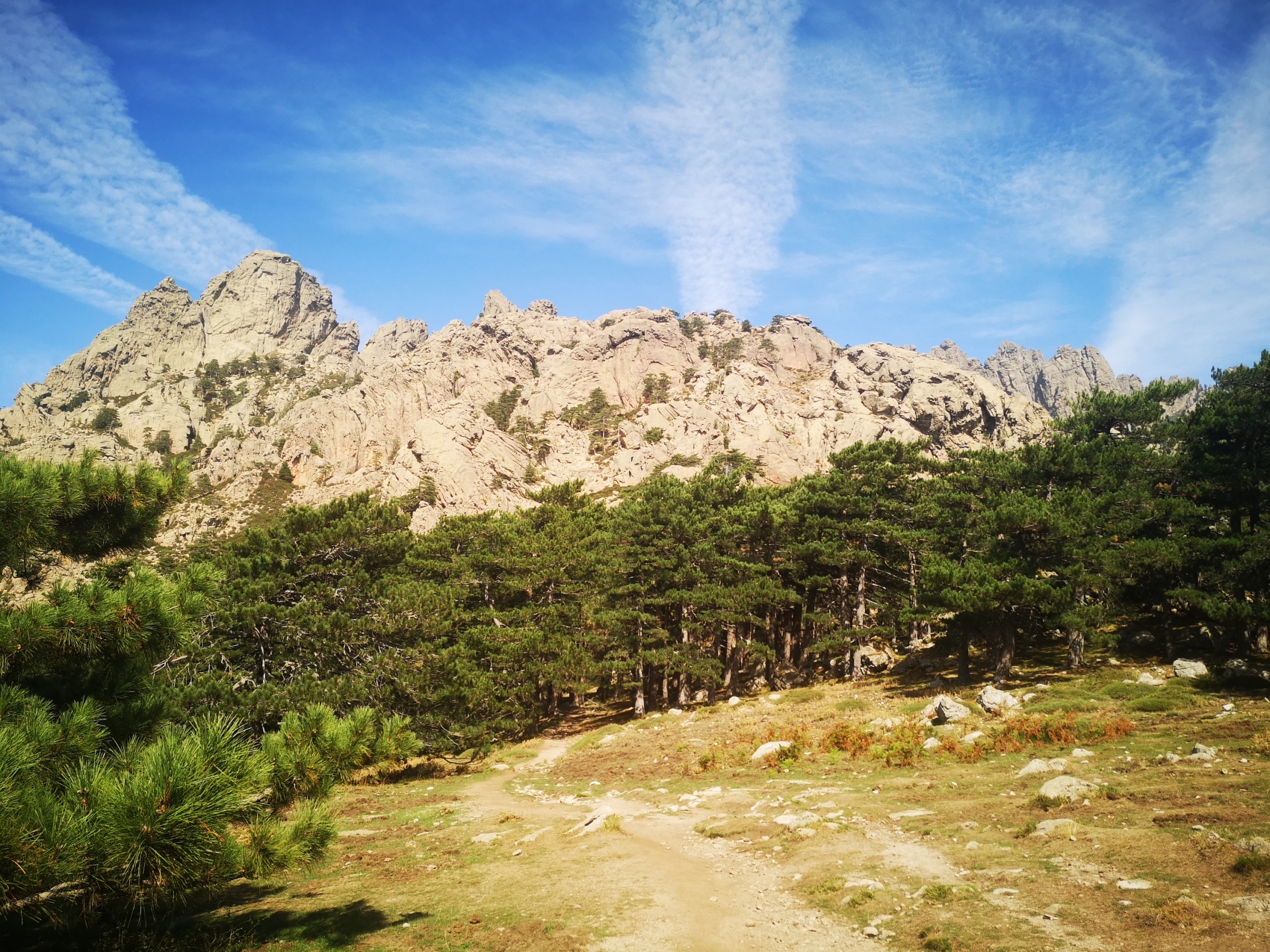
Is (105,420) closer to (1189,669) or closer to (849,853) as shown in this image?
(849,853)

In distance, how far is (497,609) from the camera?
101ft

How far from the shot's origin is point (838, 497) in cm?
3070

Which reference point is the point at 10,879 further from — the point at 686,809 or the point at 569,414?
the point at 569,414

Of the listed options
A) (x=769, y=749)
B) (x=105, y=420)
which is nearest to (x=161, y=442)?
(x=105, y=420)

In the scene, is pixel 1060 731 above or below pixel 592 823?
above

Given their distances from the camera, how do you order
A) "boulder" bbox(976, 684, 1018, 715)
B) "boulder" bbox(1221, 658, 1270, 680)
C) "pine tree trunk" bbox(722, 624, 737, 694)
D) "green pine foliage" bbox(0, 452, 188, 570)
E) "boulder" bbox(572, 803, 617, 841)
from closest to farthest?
1. "green pine foliage" bbox(0, 452, 188, 570)
2. "boulder" bbox(572, 803, 617, 841)
3. "boulder" bbox(1221, 658, 1270, 680)
4. "boulder" bbox(976, 684, 1018, 715)
5. "pine tree trunk" bbox(722, 624, 737, 694)

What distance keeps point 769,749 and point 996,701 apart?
25.9 feet

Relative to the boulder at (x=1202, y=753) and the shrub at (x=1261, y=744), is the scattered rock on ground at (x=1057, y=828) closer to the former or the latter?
the boulder at (x=1202, y=753)

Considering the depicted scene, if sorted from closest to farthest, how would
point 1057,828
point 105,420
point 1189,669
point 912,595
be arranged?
point 1057,828 < point 1189,669 < point 912,595 < point 105,420

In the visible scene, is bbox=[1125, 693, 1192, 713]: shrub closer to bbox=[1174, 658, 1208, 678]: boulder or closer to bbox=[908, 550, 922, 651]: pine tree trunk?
bbox=[1174, 658, 1208, 678]: boulder

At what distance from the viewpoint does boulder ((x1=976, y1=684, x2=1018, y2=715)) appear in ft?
65.4

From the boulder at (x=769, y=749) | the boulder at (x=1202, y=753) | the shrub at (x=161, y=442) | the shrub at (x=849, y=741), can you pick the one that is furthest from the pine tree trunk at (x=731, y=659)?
the shrub at (x=161, y=442)

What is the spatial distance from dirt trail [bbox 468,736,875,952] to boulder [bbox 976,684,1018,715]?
11430 mm

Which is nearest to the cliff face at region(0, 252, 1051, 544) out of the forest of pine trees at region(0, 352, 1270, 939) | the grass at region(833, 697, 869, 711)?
the forest of pine trees at region(0, 352, 1270, 939)
